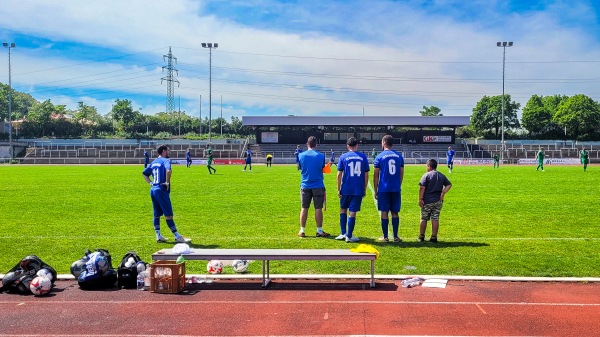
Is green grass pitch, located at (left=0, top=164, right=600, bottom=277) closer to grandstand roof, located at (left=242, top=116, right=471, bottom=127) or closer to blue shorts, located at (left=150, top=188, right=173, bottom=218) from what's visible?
blue shorts, located at (left=150, top=188, right=173, bottom=218)

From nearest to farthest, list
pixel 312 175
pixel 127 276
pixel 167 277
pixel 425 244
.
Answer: pixel 167 277 < pixel 127 276 < pixel 425 244 < pixel 312 175

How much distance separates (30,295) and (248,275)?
3097 millimetres

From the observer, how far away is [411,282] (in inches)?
295

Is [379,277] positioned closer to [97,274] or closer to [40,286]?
[97,274]

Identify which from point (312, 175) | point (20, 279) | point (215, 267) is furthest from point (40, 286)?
point (312, 175)

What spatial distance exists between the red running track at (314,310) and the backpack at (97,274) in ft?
0.51

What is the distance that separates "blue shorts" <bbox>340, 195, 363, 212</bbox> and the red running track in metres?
2.60

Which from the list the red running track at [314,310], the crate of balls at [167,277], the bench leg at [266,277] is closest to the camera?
the red running track at [314,310]

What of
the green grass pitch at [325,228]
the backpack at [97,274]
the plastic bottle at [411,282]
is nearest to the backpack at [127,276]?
the backpack at [97,274]

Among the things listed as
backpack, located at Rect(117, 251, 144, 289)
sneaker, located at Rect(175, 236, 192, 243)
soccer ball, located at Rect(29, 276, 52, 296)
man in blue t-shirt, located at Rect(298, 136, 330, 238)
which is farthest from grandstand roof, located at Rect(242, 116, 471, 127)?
soccer ball, located at Rect(29, 276, 52, 296)

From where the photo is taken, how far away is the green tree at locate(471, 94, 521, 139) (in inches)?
3863

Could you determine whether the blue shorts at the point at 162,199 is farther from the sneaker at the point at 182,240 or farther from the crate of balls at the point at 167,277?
the crate of balls at the point at 167,277

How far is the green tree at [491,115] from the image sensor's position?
98.1 metres

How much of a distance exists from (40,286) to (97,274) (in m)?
0.75
